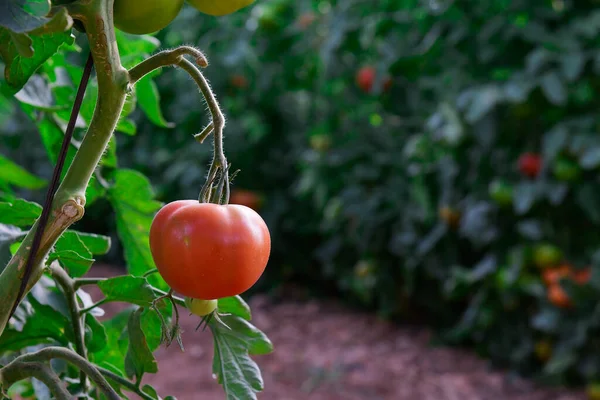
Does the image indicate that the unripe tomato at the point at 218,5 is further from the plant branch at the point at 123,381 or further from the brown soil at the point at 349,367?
the brown soil at the point at 349,367

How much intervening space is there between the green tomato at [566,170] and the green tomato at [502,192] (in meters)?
0.18

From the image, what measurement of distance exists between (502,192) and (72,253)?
2041 mm

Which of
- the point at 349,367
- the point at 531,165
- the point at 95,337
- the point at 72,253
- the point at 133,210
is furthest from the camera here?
the point at 349,367

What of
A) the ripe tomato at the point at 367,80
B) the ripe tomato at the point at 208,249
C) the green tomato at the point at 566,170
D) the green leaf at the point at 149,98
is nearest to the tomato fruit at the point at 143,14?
the ripe tomato at the point at 208,249

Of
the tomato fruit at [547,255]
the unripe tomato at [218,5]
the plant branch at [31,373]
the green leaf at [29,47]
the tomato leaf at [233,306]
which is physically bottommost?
the tomato fruit at [547,255]

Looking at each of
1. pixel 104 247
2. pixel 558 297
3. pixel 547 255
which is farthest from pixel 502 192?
pixel 104 247

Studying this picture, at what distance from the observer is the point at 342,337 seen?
3039mm

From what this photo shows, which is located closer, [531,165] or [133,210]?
[133,210]

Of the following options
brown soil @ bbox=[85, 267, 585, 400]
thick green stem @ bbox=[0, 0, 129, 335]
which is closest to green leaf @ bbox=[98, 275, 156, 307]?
thick green stem @ bbox=[0, 0, 129, 335]

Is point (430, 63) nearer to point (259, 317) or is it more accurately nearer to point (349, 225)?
point (349, 225)

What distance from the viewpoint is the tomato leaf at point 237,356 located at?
55 cm

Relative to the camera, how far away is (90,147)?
0.44m

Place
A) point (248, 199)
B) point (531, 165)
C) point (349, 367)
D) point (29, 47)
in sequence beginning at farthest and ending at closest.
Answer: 1. point (248, 199)
2. point (349, 367)
3. point (531, 165)
4. point (29, 47)

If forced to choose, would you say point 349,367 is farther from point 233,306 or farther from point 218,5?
point 218,5
